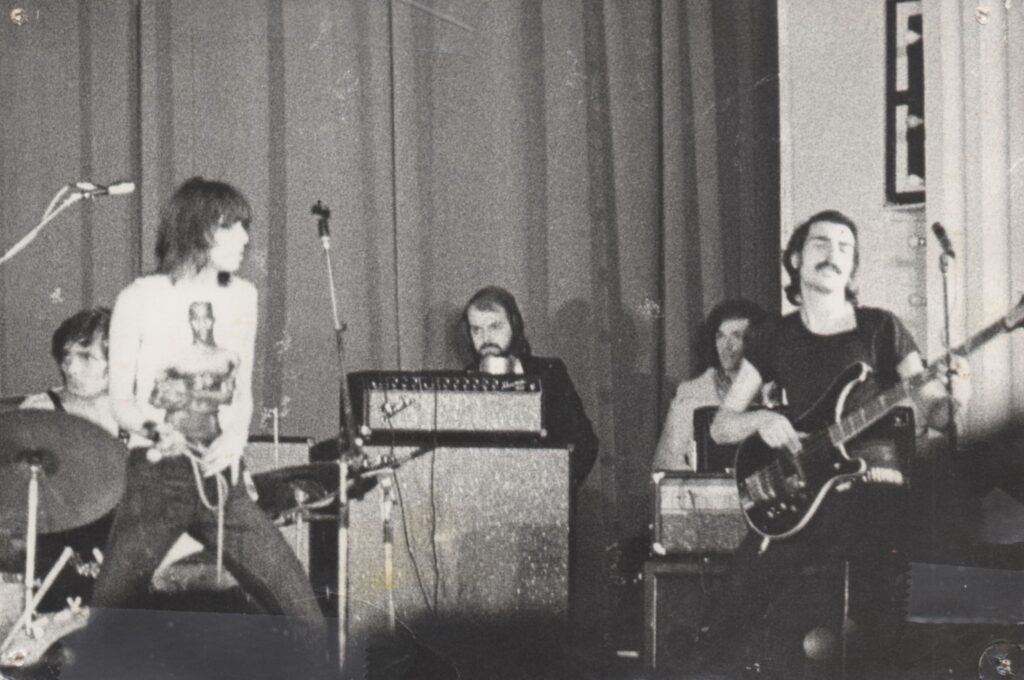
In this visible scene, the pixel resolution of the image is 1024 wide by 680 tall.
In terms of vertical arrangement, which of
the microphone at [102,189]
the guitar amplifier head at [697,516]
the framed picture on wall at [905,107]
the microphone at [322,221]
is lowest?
the guitar amplifier head at [697,516]

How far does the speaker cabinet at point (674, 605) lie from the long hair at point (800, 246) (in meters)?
0.84

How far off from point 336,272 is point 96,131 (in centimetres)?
85

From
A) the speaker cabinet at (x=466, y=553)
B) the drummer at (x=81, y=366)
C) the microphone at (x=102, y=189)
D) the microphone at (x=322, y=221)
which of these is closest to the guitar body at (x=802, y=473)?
the speaker cabinet at (x=466, y=553)

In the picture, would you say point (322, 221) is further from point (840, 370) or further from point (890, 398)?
point (890, 398)

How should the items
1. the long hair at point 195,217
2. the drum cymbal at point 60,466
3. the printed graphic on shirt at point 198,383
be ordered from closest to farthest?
the drum cymbal at point 60,466 → the printed graphic on shirt at point 198,383 → the long hair at point 195,217

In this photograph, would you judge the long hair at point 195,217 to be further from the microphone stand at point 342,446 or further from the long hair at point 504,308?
the long hair at point 504,308

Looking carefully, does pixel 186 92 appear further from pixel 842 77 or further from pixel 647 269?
pixel 842 77

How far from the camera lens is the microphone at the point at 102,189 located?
3432 millimetres

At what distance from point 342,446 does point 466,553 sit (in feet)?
1.55

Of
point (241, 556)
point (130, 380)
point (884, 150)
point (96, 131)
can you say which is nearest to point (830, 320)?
point (884, 150)

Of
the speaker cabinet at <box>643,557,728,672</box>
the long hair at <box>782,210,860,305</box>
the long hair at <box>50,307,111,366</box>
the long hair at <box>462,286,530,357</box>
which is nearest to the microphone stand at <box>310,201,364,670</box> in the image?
the long hair at <box>462,286,530,357</box>

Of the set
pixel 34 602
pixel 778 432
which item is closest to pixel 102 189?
pixel 34 602

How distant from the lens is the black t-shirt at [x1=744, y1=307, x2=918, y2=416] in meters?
3.21

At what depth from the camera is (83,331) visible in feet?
11.2
